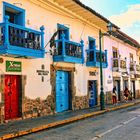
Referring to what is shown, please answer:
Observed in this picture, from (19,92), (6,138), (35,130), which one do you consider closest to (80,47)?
(19,92)

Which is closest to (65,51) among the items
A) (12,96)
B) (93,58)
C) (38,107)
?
(38,107)

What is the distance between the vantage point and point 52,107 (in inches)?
683

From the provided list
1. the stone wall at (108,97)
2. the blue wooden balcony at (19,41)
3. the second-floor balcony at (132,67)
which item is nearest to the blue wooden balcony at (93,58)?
the stone wall at (108,97)

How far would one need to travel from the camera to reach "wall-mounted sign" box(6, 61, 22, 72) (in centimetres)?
1379

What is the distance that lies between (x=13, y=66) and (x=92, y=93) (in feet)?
33.9

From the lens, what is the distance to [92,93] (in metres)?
23.3

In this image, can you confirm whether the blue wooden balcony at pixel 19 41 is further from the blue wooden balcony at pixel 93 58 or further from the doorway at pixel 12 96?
the blue wooden balcony at pixel 93 58

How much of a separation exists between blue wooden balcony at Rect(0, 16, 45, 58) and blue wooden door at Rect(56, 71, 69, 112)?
13.5 ft

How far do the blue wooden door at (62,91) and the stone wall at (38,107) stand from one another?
Result: 98 centimetres

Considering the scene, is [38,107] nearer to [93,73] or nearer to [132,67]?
[93,73]

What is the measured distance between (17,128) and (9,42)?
11.4 feet

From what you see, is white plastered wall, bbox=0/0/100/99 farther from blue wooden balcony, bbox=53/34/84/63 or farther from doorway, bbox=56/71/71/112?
doorway, bbox=56/71/71/112

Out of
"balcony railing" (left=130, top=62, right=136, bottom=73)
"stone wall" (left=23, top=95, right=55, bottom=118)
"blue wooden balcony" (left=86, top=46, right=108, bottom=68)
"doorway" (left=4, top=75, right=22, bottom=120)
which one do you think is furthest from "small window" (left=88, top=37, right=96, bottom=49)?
"balcony railing" (left=130, top=62, right=136, bottom=73)

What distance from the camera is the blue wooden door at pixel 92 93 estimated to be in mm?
22928
